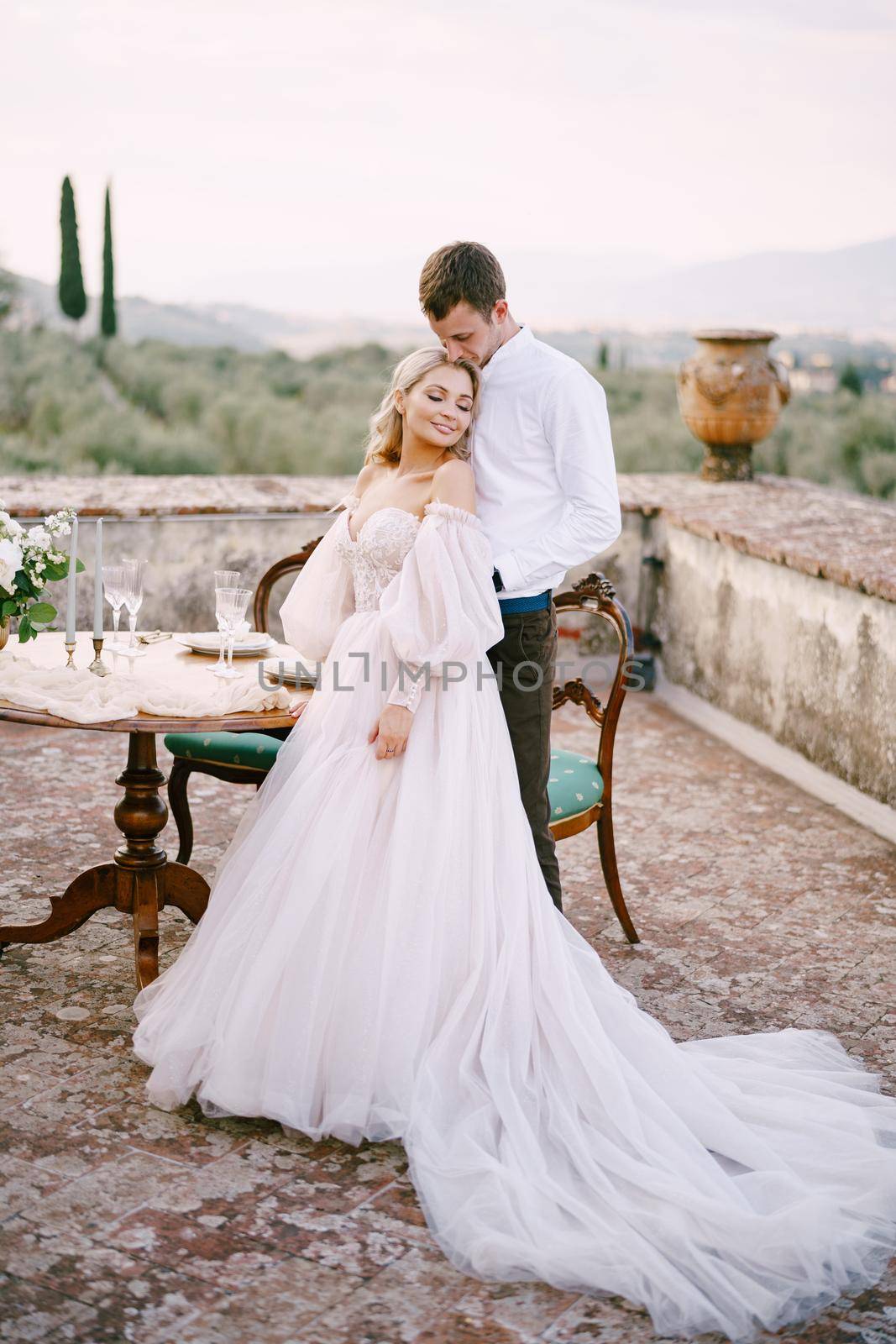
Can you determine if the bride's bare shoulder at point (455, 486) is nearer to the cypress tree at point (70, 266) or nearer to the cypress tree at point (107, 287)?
the cypress tree at point (70, 266)

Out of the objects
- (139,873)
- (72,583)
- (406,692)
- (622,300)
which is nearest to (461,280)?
(406,692)

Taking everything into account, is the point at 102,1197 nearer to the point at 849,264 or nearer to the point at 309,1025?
the point at 309,1025

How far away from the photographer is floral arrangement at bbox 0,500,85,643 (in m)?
2.96

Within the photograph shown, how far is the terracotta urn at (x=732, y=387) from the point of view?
6.34 m

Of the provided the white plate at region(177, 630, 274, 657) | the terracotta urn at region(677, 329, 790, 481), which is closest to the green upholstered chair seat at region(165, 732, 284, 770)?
the white plate at region(177, 630, 274, 657)

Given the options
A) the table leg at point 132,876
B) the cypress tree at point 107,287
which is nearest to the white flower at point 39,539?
the table leg at point 132,876

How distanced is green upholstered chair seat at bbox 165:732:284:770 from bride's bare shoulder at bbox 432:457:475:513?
1.18 m

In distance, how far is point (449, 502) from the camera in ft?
8.88

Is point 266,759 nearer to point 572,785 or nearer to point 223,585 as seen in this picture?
point 223,585

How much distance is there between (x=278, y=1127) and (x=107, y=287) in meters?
16.7

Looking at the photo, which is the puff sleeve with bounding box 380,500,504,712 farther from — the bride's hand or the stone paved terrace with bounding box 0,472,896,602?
the stone paved terrace with bounding box 0,472,896,602

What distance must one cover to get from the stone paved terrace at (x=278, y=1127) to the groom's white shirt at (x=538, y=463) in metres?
1.20

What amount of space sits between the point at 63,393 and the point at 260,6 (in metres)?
5.63

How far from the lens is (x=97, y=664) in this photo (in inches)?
123
